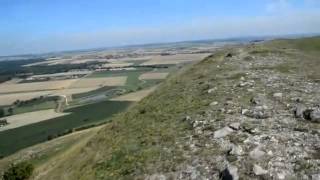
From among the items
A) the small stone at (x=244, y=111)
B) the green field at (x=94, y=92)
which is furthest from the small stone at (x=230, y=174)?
the green field at (x=94, y=92)

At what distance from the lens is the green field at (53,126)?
62.7 meters

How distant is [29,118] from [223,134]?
73.0 meters

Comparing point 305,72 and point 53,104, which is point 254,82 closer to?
point 305,72

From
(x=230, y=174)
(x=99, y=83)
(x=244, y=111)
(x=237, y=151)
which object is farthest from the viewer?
(x=99, y=83)

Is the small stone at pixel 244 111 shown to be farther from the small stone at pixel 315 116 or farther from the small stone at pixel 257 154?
the small stone at pixel 257 154

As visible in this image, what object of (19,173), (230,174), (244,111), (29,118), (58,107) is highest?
(244,111)

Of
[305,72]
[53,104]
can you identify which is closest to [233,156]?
[305,72]

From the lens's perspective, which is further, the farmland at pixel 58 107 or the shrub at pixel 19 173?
the farmland at pixel 58 107

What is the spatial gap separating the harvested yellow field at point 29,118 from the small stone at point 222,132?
66423 millimetres

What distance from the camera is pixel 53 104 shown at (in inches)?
3846

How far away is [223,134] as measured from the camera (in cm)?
1371

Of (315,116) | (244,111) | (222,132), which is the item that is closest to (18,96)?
(244,111)

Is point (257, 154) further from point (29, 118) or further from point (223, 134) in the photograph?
point (29, 118)

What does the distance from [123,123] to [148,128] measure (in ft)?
13.7
